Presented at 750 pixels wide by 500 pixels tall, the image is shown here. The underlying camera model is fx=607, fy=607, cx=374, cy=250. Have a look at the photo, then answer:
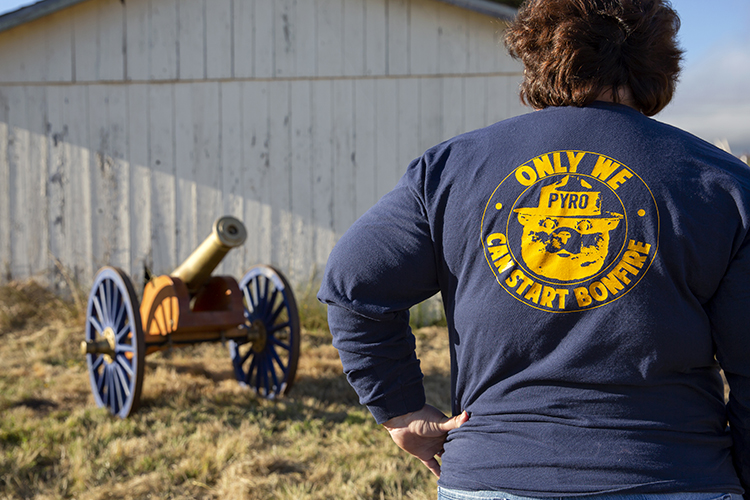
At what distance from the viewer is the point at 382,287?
1.17 m

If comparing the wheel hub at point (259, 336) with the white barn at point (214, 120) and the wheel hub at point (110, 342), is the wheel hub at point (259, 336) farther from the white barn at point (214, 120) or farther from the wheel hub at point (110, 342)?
the white barn at point (214, 120)

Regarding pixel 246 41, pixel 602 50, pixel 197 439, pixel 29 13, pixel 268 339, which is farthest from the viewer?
pixel 246 41

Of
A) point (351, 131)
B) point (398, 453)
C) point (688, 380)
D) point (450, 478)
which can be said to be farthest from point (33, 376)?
point (688, 380)

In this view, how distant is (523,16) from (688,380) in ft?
2.55

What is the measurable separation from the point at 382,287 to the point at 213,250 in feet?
11.7

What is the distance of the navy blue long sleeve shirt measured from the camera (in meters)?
1.00

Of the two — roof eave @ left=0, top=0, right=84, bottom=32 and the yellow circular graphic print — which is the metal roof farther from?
the yellow circular graphic print

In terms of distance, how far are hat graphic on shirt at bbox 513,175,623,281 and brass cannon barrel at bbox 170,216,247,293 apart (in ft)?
12.0

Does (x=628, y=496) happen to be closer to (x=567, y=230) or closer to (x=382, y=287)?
(x=567, y=230)

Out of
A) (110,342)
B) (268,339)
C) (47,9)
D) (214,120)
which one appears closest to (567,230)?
(268,339)

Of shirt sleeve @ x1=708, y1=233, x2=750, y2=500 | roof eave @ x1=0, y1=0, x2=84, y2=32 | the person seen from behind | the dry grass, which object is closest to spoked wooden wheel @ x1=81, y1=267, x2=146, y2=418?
the dry grass

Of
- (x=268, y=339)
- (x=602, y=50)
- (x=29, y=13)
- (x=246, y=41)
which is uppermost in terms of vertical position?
(x=29, y=13)

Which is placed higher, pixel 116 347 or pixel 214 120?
pixel 214 120

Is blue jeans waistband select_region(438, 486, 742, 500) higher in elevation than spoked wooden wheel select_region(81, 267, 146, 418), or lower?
higher
